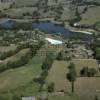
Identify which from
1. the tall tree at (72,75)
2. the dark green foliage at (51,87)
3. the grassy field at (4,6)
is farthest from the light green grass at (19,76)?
the grassy field at (4,6)

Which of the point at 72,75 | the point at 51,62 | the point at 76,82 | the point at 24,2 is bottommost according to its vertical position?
the point at 24,2

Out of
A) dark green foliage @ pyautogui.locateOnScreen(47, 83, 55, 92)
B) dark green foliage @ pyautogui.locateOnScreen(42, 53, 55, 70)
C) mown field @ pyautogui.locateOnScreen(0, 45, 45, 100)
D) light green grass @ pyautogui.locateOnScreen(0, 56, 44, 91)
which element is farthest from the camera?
dark green foliage @ pyautogui.locateOnScreen(42, 53, 55, 70)

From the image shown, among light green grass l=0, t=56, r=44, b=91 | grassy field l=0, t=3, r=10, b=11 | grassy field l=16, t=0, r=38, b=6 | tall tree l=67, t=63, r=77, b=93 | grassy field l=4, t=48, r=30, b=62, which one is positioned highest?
tall tree l=67, t=63, r=77, b=93

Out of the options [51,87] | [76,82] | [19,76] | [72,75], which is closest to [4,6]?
[19,76]

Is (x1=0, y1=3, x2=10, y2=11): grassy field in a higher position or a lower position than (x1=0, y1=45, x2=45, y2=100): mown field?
lower

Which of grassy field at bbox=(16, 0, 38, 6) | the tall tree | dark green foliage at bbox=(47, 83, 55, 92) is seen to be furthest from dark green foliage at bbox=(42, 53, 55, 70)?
grassy field at bbox=(16, 0, 38, 6)

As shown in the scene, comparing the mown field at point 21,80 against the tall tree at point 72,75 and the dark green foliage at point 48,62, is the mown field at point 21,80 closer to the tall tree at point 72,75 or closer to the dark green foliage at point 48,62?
the dark green foliage at point 48,62

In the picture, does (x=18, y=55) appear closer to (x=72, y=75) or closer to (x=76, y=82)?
(x=72, y=75)

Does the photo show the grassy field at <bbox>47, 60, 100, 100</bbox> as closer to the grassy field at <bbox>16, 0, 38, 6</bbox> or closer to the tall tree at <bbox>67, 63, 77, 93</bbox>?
the tall tree at <bbox>67, 63, 77, 93</bbox>

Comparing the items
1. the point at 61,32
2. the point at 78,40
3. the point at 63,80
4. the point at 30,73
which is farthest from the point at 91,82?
the point at 61,32

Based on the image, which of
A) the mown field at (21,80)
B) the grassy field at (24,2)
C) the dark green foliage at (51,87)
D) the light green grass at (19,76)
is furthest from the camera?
the grassy field at (24,2)

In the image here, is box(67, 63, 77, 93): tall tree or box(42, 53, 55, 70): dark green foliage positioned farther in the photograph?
box(42, 53, 55, 70): dark green foliage

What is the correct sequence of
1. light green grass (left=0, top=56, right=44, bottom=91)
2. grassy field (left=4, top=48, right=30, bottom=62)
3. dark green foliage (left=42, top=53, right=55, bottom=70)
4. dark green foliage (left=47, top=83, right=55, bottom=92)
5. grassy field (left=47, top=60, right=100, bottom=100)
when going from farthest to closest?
grassy field (left=4, top=48, right=30, bottom=62) → dark green foliage (left=42, top=53, right=55, bottom=70) → light green grass (left=0, top=56, right=44, bottom=91) → dark green foliage (left=47, top=83, right=55, bottom=92) → grassy field (left=47, top=60, right=100, bottom=100)
